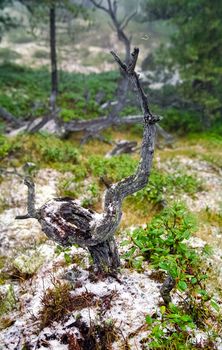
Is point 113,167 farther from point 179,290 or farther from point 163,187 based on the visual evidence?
point 179,290

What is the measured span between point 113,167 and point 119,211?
20.1 feet

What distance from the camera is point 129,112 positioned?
18875mm

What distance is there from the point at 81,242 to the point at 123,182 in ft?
3.36

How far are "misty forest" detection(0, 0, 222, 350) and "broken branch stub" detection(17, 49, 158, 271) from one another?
2 cm

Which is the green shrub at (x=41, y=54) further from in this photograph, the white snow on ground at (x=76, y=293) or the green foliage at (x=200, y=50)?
the white snow on ground at (x=76, y=293)

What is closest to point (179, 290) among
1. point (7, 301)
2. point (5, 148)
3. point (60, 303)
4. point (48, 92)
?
point (60, 303)

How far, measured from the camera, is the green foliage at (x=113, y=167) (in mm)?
10078

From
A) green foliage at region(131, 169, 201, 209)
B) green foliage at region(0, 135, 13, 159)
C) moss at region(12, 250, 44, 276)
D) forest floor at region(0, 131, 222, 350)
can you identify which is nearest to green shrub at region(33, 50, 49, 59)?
green foliage at region(0, 135, 13, 159)

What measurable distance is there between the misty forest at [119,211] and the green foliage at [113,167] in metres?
0.05

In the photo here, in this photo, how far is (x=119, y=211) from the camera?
4.80 metres

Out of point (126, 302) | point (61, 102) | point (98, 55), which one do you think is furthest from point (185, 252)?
point (98, 55)

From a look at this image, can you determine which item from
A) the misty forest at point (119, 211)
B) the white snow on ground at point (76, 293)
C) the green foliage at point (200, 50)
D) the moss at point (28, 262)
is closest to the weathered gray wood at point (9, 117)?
the misty forest at point (119, 211)

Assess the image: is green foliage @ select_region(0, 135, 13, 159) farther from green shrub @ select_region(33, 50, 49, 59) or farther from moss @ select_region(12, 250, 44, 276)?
green shrub @ select_region(33, 50, 49, 59)

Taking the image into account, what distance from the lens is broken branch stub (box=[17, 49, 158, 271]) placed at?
4.61 m
